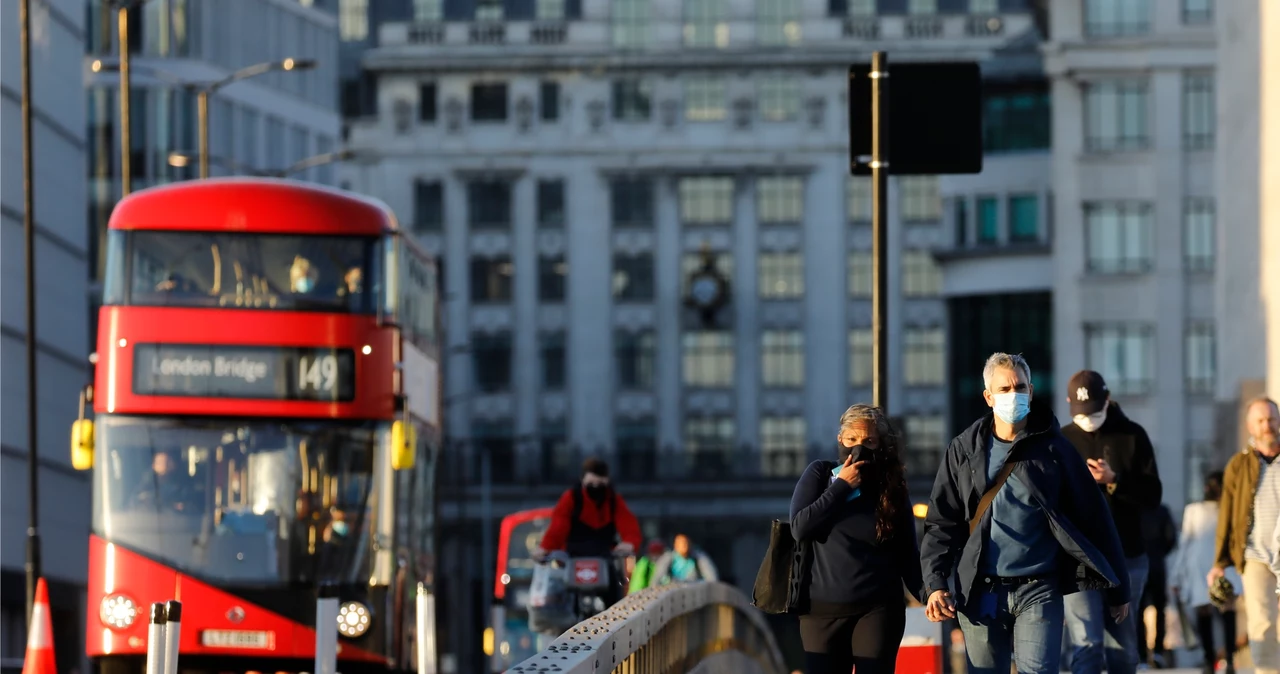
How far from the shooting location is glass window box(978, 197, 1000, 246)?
75625mm

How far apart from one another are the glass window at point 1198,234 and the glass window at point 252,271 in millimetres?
51633

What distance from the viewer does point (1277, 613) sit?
1480 cm

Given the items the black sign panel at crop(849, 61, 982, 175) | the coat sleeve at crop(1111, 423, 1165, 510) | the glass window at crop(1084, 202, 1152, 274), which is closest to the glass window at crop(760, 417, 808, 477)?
the glass window at crop(1084, 202, 1152, 274)

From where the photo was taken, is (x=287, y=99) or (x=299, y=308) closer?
(x=299, y=308)

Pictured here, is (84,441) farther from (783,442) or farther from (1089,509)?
(783,442)

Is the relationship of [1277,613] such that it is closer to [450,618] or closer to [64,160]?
[64,160]

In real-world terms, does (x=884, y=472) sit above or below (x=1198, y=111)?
below

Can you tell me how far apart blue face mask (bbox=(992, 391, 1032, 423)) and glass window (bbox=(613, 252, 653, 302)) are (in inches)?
3323

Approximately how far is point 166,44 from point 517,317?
24.8m

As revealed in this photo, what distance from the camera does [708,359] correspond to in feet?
309

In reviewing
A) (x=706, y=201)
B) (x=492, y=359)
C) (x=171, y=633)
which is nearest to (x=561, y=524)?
(x=171, y=633)

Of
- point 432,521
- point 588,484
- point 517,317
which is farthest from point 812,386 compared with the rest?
point 588,484

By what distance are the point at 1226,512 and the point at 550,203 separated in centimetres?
8176

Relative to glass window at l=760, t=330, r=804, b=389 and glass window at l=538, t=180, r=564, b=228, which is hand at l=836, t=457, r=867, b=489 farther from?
glass window at l=538, t=180, r=564, b=228
